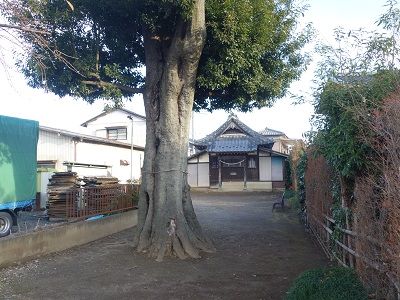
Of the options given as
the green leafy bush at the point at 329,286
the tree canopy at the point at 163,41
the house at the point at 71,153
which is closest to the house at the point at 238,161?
the house at the point at 71,153

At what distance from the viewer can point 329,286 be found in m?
5.33

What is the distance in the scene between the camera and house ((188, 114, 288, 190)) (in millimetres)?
36562

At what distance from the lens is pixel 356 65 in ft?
21.9

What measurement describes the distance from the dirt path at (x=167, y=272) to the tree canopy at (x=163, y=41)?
13.4 ft

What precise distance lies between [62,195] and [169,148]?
169 inches

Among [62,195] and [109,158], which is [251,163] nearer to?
[109,158]

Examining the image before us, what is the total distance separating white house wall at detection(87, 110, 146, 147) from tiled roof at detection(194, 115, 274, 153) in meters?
5.30

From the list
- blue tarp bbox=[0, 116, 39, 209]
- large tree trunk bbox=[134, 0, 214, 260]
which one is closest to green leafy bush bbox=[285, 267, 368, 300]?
large tree trunk bbox=[134, 0, 214, 260]

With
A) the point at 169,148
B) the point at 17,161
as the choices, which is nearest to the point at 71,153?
the point at 17,161

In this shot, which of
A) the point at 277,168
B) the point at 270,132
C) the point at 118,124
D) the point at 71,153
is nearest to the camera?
the point at 71,153

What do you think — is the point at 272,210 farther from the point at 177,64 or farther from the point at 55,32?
the point at 55,32

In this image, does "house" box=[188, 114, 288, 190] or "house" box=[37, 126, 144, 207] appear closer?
"house" box=[37, 126, 144, 207]

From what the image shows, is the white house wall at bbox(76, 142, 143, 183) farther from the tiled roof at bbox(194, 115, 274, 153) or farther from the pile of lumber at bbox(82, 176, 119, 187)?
the pile of lumber at bbox(82, 176, 119, 187)

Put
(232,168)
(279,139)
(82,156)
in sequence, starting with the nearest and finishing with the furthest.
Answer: (82,156), (232,168), (279,139)
